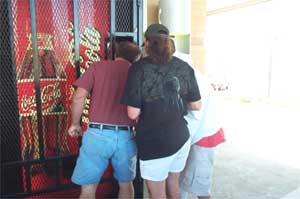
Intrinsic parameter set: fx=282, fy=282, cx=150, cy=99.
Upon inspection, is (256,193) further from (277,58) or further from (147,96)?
(277,58)

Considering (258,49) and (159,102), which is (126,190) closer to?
(159,102)

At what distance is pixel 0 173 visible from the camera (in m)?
2.01

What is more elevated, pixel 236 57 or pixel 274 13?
pixel 274 13

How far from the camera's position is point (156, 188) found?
177cm

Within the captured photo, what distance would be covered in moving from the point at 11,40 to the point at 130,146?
108 cm

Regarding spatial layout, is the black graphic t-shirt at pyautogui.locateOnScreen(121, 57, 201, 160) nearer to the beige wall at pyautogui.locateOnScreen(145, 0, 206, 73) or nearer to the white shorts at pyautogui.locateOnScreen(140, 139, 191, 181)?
the white shorts at pyautogui.locateOnScreen(140, 139, 191, 181)

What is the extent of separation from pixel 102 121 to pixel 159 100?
0.43 metres

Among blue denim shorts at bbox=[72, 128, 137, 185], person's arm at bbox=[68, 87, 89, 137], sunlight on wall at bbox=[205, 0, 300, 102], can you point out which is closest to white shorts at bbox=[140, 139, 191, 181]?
blue denim shorts at bbox=[72, 128, 137, 185]

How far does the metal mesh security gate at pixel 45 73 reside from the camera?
6.40ft

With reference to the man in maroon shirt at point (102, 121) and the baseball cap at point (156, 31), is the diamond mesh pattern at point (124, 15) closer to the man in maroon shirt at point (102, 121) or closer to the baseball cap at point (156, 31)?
A: the man in maroon shirt at point (102, 121)

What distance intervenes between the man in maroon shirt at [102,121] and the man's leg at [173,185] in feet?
1.05

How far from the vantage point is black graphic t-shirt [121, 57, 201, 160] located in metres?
1.61

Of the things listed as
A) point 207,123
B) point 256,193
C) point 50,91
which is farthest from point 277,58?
point 50,91

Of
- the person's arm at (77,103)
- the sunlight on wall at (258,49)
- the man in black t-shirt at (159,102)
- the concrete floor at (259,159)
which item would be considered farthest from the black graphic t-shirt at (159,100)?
the sunlight on wall at (258,49)
